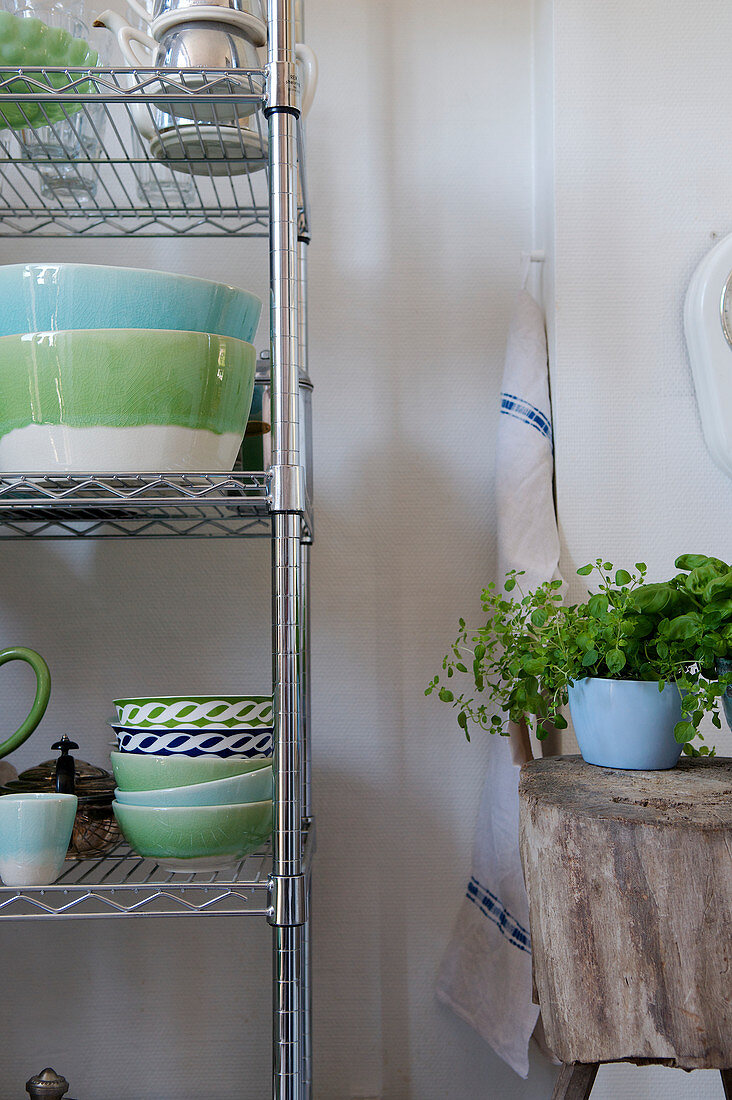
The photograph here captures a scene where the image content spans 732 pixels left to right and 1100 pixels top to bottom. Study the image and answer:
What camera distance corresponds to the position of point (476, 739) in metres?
1.27

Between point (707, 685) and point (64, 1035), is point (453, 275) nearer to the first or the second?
point (707, 685)

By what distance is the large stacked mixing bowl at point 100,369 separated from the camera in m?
0.80

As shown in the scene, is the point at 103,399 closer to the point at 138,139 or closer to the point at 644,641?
the point at 138,139

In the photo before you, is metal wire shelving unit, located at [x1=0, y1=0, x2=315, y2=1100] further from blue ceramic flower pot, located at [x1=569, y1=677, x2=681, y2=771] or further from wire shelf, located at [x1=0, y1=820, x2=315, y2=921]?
blue ceramic flower pot, located at [x1=569, y1=677, x2=681, y2=771]

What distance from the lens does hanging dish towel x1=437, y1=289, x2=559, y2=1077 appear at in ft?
3.66

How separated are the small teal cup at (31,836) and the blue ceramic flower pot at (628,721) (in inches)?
19.3

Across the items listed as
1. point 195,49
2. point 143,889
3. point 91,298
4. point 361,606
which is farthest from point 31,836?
point 195,49

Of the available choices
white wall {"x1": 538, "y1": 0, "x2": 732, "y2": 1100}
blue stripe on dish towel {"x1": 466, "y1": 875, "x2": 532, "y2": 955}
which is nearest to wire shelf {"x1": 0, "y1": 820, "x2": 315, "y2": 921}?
blue stripe on dish towel {"x1": 466, "y1": 875, "x2": 532, "y2": 955}

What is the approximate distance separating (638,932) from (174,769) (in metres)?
0.42

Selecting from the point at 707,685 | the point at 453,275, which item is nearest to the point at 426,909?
the point at 707,685

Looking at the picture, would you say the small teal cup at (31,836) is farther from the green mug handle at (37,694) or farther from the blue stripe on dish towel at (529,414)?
the blue stripe on dish towel at (529,414)

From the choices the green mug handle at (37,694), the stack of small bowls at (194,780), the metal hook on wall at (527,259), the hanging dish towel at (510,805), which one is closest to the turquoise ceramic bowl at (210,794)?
the stack of small bowls at (194,780)

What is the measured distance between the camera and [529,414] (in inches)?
46.9

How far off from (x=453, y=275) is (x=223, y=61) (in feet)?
1.65
